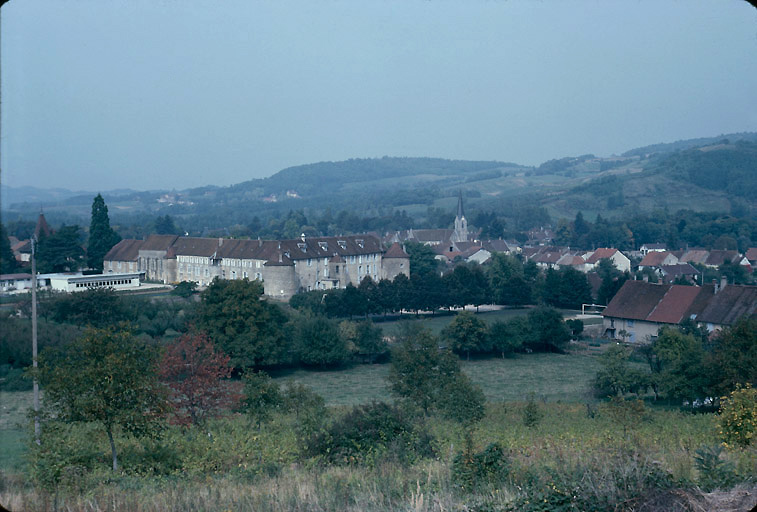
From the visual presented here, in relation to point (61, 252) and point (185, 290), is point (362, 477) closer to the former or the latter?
point (185, 290)

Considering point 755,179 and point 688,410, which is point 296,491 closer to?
point 688,410

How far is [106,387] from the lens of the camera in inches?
266

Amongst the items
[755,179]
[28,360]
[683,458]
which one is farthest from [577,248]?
[683,458]

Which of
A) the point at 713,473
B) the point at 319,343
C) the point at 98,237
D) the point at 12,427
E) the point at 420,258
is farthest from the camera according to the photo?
the point at 420,258

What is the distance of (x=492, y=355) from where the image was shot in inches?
1061

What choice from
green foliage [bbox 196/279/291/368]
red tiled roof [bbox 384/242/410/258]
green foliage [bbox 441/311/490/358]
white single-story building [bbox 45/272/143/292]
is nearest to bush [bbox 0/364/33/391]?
green foliage [bbox 196/279/291/368]

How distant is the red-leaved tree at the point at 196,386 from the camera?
11.3 metres

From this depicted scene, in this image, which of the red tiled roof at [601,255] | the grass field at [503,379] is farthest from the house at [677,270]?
the grass field at [503,379]

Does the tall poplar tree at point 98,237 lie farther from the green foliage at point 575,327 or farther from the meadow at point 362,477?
the meadow at point 362,477

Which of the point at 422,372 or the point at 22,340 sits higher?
the point at 22,340

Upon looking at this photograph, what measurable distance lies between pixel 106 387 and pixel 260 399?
5903 mm

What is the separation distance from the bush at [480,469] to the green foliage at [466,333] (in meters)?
20.0

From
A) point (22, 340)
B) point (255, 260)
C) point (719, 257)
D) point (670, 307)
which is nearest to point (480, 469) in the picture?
point (22, 340)

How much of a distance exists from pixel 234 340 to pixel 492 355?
36.2ft
